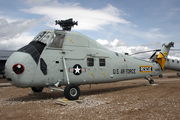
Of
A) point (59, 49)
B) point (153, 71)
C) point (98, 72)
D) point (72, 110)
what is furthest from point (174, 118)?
point (153, 71)

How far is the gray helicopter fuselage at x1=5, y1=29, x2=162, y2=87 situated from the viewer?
309 inches

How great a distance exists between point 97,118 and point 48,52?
4.87 m

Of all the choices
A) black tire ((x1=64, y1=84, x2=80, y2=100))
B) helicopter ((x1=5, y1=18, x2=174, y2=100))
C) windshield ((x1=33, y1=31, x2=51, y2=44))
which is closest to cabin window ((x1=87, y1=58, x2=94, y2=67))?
helicopter ((x1=5, y1=18, x2=174, y2=100))

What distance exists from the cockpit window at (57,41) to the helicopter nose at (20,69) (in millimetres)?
1555

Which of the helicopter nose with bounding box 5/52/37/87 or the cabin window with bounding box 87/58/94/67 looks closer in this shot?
the helicopter nose with bounding box 5/52/37/87

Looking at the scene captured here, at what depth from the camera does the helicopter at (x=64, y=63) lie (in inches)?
308

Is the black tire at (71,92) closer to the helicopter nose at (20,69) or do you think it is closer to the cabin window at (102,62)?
the helicopter nose at (20,69)

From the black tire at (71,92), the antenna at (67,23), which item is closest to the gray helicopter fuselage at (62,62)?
the black tire at (71,92)

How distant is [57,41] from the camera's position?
9102 mm

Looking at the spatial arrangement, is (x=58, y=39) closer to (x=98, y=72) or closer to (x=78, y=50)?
(x=78, y=50)

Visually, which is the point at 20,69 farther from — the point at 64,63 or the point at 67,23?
the point at 67,23

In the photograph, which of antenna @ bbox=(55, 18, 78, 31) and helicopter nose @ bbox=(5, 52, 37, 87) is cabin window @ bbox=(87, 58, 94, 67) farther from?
antenna @ bbox=(55, 18, 78, 31)

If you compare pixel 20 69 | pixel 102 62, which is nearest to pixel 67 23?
pixel 102 62

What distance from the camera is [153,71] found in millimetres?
14438
